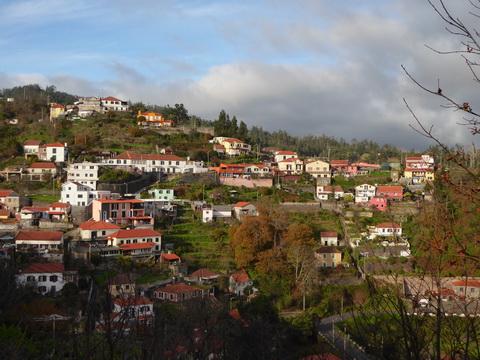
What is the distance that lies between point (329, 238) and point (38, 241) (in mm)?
14619

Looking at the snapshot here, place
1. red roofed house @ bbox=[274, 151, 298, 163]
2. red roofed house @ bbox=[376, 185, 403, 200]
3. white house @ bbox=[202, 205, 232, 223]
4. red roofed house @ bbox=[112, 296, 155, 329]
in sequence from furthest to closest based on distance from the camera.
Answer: red roofed house @ bbox=[274, 151, 298, 163] → red roofed house @ bbox=[376, 185, 403, 200] → white house @ bbox=[202, 205, 232, 223] → red roofed house @ bbox=[112, 296, 155, 329]

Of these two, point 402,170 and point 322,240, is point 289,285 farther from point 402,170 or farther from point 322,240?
point 402,170

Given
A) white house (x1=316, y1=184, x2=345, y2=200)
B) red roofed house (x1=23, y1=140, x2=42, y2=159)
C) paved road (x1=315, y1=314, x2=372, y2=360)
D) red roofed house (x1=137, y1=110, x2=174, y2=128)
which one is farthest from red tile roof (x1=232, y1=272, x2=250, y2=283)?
red roofed house (x1=137, y1=110, x2=174, y2=128)

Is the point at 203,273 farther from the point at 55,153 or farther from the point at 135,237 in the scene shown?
the point at 55,153

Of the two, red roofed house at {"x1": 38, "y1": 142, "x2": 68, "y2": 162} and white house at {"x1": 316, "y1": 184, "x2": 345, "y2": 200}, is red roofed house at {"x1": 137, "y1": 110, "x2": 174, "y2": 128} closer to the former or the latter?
red roofed house at {"x1": 38, "y1": 142, "x2": 68, "y2": 162}

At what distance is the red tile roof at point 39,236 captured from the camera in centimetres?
2110

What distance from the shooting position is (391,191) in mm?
32281

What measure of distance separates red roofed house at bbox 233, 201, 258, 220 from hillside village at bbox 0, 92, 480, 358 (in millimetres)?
63

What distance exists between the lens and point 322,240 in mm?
25938

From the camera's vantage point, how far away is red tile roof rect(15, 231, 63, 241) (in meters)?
21.1

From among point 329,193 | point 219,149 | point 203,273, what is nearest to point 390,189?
point 329,193

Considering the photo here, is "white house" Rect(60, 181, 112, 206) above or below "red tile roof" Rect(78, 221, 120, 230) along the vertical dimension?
above

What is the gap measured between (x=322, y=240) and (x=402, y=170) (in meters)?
16.8

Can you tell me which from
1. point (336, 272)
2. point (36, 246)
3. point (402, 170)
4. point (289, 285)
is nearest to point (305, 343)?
point (289, 285)
